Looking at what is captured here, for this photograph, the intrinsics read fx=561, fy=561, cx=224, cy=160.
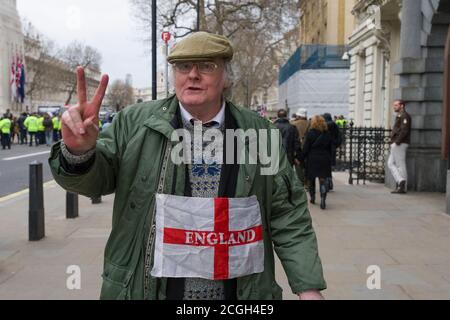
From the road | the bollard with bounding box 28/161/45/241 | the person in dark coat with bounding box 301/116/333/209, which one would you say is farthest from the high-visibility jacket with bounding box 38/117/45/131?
the bollard with bounding box 28/161/45/241

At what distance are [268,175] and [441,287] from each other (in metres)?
3.55

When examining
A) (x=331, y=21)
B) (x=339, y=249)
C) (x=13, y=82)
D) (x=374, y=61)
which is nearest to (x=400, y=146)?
(x=339, y=249)

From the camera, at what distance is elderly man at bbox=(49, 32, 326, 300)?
7.27ft

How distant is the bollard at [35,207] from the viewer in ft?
23.2

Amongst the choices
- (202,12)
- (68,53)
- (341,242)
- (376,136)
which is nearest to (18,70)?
(68,53)

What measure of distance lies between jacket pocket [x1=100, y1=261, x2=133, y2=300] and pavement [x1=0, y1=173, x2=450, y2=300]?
2.70 meters

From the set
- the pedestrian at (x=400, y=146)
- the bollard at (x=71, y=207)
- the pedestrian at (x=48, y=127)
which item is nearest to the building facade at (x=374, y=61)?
the pedestrian at (x=400, y=146)

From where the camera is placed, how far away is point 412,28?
A: 12.0 meters

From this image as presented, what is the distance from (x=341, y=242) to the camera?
23.4ft

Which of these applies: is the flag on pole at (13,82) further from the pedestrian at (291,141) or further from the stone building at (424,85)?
the stone building at (424,85)

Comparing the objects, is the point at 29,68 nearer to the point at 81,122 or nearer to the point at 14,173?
the point at 14,173

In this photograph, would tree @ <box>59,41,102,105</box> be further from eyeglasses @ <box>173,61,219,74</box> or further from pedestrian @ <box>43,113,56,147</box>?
eyeglasses @ <box>173,61,219,74</box>

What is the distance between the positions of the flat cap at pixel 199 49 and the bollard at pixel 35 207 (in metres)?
5.43

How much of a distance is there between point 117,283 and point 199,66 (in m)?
0.92
